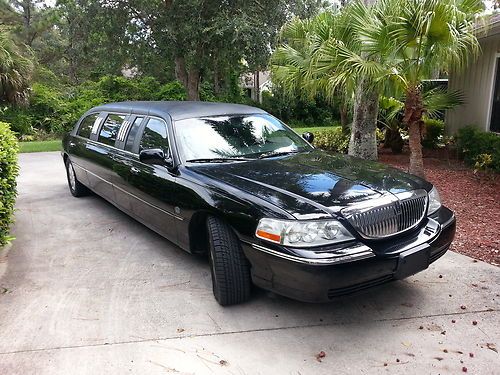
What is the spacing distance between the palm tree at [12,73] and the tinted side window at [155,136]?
1172 centimetres

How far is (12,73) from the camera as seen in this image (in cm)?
1472

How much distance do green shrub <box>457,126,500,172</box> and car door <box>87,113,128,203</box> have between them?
22.1ft

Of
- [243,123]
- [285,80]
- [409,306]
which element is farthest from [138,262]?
[285,80]

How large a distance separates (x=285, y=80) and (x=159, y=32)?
10492mm

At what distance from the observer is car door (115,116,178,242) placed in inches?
169

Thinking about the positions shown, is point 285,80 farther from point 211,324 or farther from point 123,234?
point 211,324

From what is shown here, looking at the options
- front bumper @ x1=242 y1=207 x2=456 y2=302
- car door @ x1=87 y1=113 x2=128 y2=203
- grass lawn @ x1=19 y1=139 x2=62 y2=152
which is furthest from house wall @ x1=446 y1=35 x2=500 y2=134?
grass lawn @ x1=19 y1=139 x2=62 y2=152

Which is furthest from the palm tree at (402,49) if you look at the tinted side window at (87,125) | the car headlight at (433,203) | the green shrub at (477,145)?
the tinted side window at (87,125)

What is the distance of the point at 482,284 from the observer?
404 centimetres

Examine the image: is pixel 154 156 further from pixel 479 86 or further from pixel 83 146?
pixel 479 86

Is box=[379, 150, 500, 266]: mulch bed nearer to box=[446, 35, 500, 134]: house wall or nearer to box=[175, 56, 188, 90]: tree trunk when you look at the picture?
box=[446, 35, 500, 134]: house wall

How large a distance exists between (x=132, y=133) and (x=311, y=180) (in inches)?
98.7

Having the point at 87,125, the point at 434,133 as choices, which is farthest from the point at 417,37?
the point at 434,133

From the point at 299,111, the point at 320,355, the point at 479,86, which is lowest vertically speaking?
the point at 299,111
